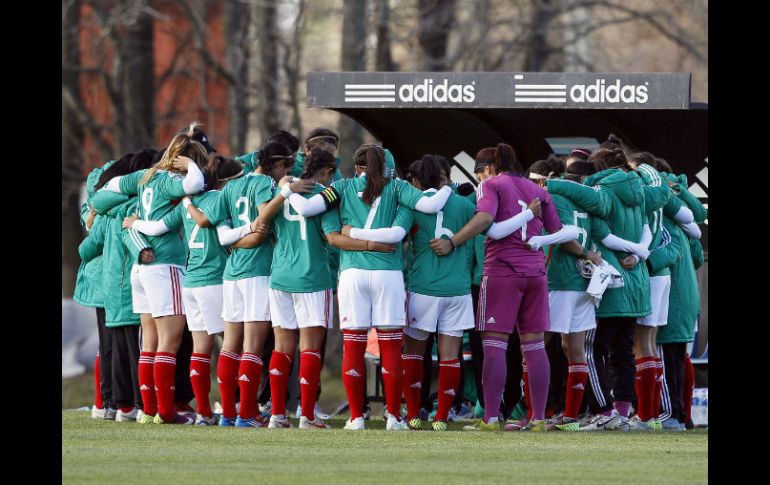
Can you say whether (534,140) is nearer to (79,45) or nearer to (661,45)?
(79,45)

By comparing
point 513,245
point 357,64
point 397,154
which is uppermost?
point 357,64

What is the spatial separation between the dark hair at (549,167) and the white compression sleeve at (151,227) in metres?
2.80

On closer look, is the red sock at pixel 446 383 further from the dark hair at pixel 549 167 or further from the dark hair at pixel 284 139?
the dark hair at pixel 284 139

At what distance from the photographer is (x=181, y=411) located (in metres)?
12.4

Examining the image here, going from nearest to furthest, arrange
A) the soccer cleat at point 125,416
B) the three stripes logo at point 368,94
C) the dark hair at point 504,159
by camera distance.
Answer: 1. the dark hair at point 504,159
2. the soccer cleat at point 125,416
3. the three stripes logo at point 368,94

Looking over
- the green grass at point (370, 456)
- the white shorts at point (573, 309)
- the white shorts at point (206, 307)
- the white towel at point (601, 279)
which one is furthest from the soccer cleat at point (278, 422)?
the white towel at point (601, 279)

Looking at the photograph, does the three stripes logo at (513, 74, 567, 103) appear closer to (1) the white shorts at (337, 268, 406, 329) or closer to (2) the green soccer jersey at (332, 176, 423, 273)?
(2) the green soccer jersey at (332, 176, 423, 273)

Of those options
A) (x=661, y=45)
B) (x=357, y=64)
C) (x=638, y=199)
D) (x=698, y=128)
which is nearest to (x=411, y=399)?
(x=638, y=199)

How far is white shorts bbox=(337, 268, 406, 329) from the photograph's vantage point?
1073 centimetres

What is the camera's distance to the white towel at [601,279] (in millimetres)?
11164

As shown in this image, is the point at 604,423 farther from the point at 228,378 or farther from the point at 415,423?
the point at 228,378

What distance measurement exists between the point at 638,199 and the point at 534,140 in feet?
10.0

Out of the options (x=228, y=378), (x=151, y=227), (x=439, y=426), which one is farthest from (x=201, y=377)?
(x=439, y=426)

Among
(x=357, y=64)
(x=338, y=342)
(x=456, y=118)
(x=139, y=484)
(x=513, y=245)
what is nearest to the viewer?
(x=139, y=484)
